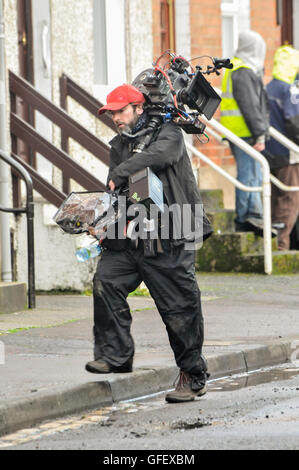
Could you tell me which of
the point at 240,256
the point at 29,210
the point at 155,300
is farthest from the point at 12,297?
the point at 240,256

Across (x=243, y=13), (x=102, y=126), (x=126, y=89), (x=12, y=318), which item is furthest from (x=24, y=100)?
(x=243, y=13)

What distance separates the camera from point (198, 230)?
7.82m

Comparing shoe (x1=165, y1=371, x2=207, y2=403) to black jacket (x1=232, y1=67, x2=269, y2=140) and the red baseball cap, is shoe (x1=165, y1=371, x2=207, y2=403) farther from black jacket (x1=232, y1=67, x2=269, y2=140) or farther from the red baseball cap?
black jacket (x1=232, y1=67, x2=269, y2=140)

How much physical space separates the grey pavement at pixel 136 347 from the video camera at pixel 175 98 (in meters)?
1.50

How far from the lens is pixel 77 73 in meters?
13.6

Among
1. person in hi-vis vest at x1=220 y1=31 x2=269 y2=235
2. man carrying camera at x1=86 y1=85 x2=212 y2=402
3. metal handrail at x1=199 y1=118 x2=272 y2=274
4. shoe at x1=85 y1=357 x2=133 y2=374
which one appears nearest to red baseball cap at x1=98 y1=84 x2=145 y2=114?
man carrying camera at x1=86 y1=85 x2=212 y2=402

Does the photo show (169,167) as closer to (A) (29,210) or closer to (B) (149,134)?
(B) (149,134)

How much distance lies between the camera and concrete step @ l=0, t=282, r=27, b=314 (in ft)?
36.4

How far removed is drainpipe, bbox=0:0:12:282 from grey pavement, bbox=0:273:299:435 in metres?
0.48

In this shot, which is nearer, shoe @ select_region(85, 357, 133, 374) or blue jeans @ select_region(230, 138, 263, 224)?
shoe @ select_region(85, 357, 133, 374)

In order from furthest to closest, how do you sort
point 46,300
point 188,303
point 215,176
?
1. point 215,176
2. point 46,300
3. point 188,303

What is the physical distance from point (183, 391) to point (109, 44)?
7566 millimetres

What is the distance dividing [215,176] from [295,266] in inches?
85.3

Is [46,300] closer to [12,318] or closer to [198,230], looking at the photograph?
[12,318]
